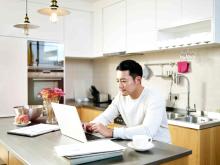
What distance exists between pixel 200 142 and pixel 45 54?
2.45 meters

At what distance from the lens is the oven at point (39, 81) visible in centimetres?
365

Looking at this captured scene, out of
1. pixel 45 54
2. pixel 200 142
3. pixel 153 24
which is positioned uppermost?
pixel 153 24

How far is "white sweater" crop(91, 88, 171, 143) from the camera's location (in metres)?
1.68

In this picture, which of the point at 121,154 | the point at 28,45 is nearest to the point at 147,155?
the point at 121,154

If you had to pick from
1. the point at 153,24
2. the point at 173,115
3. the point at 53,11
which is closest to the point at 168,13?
the point at 153,24

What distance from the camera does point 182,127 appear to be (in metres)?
2.54

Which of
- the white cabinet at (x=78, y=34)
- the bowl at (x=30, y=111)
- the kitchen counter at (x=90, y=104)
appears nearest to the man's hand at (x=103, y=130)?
the bowl at (x=30, y=111)

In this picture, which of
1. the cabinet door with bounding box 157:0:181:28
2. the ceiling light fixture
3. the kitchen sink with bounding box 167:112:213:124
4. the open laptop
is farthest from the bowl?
the cabinet door with bounding box 157:0:181:28

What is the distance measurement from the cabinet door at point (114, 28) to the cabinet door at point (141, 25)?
5.6 inches

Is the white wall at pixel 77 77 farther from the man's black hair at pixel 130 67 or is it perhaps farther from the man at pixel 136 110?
the man's black hair at pixel 130 67

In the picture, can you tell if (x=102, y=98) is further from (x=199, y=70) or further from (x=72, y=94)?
(x=199, y=70)

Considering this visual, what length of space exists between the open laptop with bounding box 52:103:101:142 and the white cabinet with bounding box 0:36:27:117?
1905 millimetres

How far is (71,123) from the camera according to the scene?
164 centimetres

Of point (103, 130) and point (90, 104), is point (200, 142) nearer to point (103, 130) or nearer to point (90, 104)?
point (103, 130)
